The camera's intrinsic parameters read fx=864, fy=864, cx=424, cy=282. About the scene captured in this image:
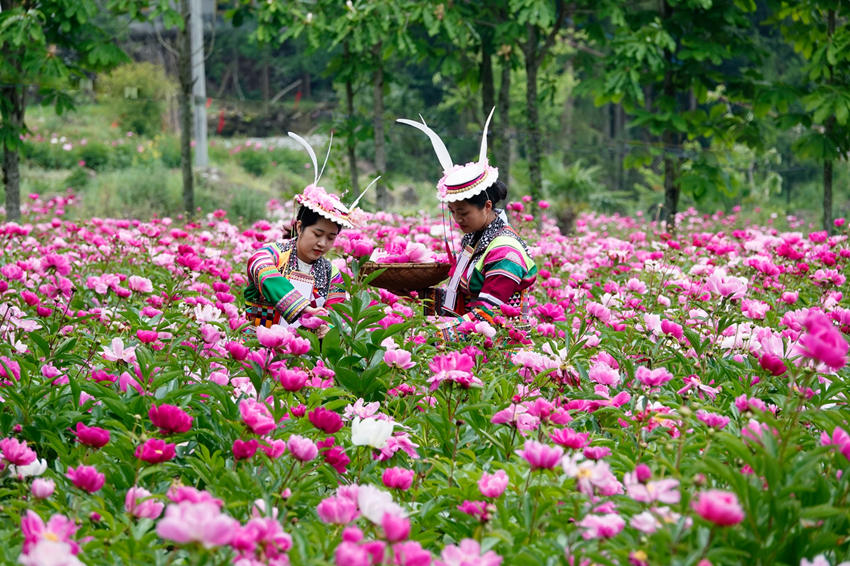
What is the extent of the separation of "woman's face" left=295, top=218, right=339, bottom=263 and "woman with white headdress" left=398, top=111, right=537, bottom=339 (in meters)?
0.55

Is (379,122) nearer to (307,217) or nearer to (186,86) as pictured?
(186,86)

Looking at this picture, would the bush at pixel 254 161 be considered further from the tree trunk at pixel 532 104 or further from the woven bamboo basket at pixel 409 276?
the woven bamboo basket at pixel 409 276

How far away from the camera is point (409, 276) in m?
4.20

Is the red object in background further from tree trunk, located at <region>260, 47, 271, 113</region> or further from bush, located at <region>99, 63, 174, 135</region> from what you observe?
tree trunk, located at <region>260, 47, 271, 113</region>

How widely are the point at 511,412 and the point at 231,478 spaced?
67 centimetres

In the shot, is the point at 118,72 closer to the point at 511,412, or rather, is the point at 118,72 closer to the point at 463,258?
the point at 463,258

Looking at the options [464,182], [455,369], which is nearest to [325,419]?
[455,369]

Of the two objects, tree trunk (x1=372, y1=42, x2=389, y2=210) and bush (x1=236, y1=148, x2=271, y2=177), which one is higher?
tree trunk (x1=372, y1=42, x2=389, y2=210)

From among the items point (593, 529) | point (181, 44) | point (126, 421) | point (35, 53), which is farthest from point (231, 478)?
point (181, 44)

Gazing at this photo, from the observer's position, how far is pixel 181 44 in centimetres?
939

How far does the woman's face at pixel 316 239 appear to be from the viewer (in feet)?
12.7

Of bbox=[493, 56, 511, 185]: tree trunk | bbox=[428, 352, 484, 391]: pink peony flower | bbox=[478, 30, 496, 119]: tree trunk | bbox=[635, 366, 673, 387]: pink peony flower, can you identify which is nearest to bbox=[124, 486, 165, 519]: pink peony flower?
bbox=[428, 352, 484, 391]: pink peony flower

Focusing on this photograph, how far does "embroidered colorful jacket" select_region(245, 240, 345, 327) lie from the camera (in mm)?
Result: 3684

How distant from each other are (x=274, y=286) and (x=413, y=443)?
5.23 feet
